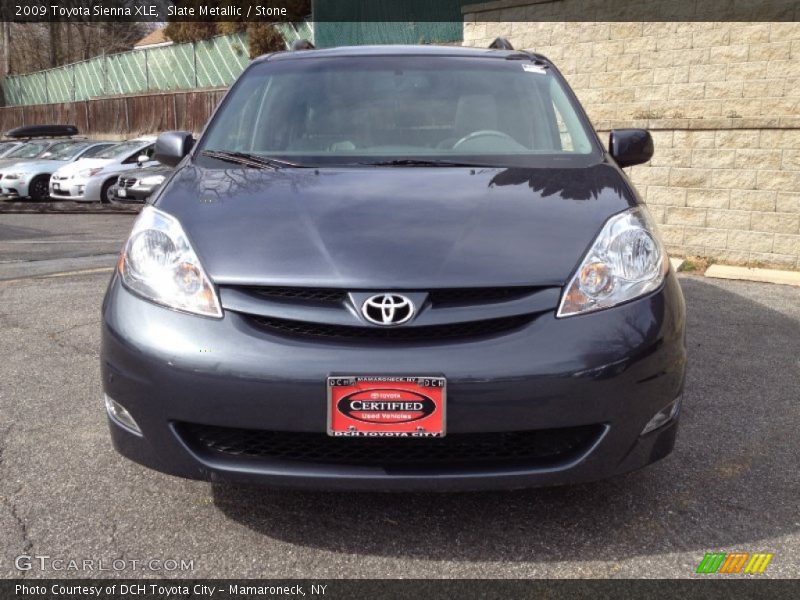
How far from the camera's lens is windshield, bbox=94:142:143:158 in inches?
679

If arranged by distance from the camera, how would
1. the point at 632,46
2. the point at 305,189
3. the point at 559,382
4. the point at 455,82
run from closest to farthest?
the point at 559,382 → the point at 305,189 → the point at 455,82 → the point at 632,46

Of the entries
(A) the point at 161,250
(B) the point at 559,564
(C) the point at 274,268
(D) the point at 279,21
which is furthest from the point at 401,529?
(D) the point at 279,21

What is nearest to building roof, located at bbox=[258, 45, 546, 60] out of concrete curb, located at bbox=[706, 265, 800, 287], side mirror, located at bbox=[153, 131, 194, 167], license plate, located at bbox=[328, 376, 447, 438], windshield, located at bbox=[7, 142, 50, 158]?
side mirror, located at bbox=[153, 131, 194, 167]

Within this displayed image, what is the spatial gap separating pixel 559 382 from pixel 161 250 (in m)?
1.28

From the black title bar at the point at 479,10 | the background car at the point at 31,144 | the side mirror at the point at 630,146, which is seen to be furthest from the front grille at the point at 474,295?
the background car at the point at 31,144

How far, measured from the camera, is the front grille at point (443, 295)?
2391 mm

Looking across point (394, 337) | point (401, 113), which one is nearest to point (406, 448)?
point (394, 337)

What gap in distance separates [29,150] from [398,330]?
20365 mm

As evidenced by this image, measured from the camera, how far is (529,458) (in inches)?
94.5

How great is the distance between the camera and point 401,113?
366 cm

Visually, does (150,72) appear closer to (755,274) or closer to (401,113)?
(755,274)

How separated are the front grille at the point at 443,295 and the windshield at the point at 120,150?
15.9 metres

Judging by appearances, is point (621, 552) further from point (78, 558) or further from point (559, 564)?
point (78, 558)

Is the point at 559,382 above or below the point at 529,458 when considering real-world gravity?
above
